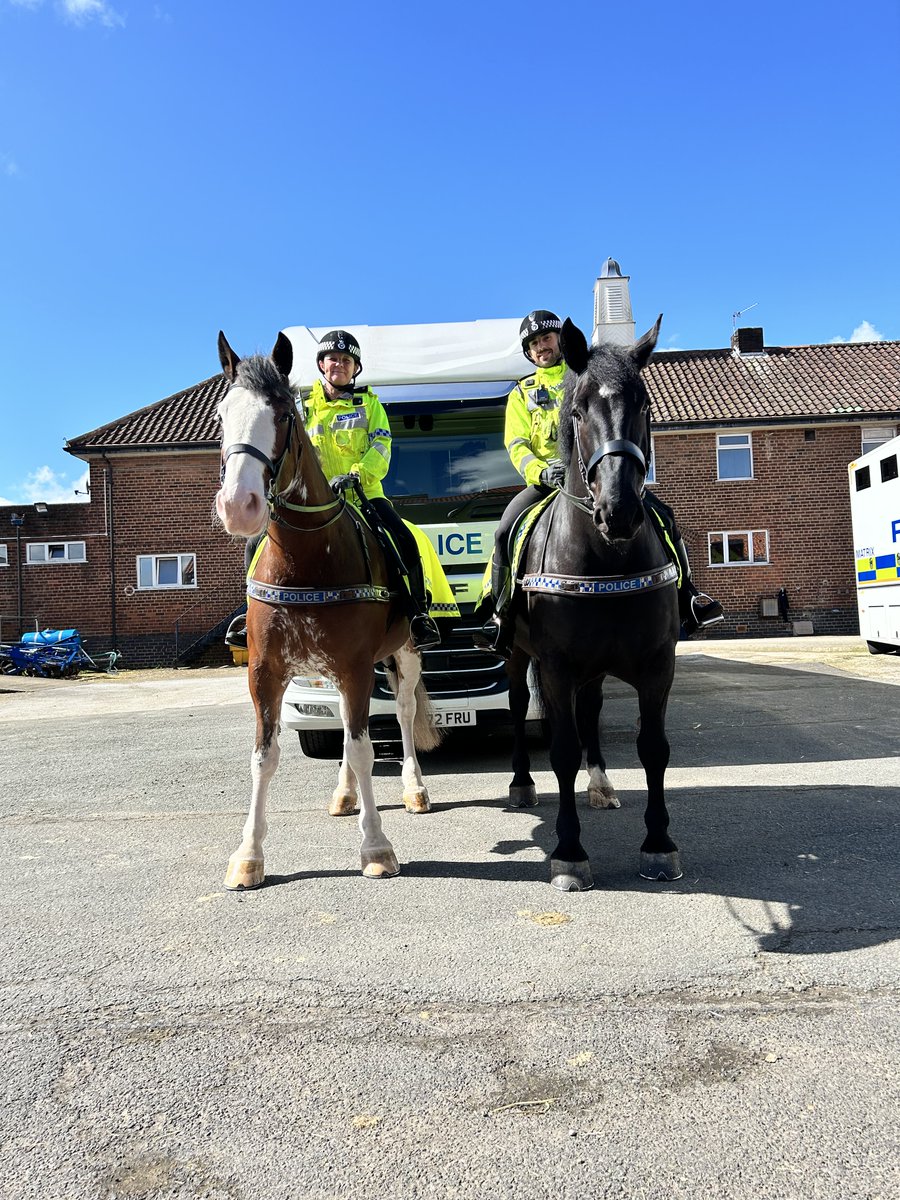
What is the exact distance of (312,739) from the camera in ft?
24.7

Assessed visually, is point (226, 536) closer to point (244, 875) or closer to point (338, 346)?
point (338, 346)

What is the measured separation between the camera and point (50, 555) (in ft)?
87.8

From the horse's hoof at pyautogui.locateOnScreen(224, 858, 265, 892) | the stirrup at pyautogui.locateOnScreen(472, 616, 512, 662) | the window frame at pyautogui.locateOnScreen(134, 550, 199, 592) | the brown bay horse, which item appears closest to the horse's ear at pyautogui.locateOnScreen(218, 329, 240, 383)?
the brown bay horse

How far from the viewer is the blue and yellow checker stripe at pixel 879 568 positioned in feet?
53.9

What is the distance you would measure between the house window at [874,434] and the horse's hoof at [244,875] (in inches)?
1086

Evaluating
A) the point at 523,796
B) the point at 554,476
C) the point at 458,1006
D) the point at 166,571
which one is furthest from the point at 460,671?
the point at 166,571

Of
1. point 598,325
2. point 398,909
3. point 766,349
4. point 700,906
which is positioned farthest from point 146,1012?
point 766,349

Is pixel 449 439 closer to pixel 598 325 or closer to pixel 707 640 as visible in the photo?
pixel 707 640

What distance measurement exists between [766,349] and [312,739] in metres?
29.8

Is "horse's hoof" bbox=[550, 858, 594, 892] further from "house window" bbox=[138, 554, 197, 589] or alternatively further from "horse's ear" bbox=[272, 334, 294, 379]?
"house window" bbox=[138, 554, 197, 589]

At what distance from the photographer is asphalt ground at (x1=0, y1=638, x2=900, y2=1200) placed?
1.97 m

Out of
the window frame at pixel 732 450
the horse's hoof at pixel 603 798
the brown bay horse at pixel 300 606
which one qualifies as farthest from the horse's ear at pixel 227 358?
the window frame at pixel 732 450

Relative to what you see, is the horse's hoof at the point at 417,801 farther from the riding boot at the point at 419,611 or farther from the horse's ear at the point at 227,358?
the horse's ear at the point at 227,358

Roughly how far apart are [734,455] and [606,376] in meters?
25.5
